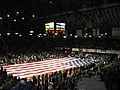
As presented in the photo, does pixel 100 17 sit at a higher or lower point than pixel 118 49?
higher

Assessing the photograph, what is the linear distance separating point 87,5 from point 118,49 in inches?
360

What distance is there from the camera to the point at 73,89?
12.4 m

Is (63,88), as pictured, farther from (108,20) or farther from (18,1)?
(108,20)

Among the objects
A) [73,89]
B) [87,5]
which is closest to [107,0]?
[87,5]

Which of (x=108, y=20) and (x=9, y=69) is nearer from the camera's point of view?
(x=9, y=69)

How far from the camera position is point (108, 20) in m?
46.6

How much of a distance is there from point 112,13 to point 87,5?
514cm

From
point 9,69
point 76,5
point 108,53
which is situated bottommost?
point 108,53

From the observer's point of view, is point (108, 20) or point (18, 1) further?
point (108, 20)

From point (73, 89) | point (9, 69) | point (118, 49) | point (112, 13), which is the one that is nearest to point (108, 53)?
point (118, 49)

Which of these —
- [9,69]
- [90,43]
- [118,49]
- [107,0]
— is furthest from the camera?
[90,43]

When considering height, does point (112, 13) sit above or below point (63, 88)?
above

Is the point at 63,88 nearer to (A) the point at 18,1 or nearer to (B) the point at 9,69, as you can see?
(B) the point at 9,69

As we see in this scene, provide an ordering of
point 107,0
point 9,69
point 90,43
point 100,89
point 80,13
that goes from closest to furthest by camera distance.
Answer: point 100,89
point 9,69
point 107,0
point 80,13
point 90,43
